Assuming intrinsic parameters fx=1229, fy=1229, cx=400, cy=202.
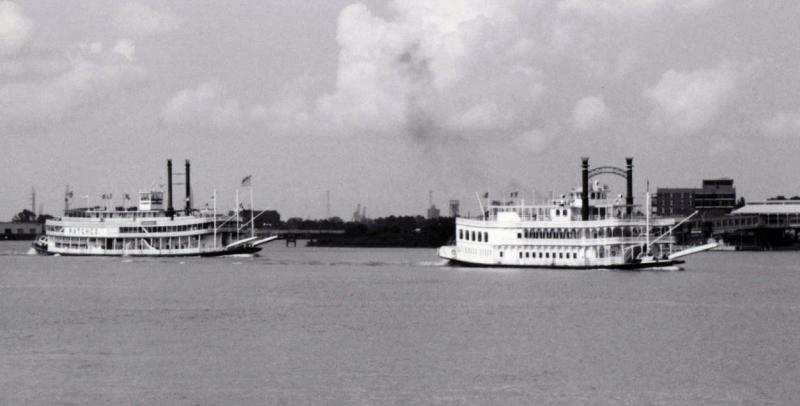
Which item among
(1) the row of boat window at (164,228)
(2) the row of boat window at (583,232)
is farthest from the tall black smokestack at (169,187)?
(2) the row of boat window at (583,232)

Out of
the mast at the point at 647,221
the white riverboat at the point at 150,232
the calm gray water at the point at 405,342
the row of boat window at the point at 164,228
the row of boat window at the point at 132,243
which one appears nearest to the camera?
the calm gray water at the point at 405,342

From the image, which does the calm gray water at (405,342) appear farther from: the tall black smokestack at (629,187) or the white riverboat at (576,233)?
the tall black smokestack at (629,187)

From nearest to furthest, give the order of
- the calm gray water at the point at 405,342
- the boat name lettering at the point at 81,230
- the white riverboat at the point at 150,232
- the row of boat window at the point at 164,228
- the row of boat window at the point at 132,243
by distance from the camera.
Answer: the calm gray water at the point at 405,342 → the row of boat window at the point at 164,228 → the white riverboat at the point at 150,232 → the row of boat window at the point at 132,243 → the boat name lettering at the point at 81,230

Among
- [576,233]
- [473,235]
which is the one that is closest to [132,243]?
[473,235]

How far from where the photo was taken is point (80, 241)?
166375 mm

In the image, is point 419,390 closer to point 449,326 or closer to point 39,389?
point 39,389

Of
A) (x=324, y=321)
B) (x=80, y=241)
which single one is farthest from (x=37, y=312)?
(x=80, y=241)

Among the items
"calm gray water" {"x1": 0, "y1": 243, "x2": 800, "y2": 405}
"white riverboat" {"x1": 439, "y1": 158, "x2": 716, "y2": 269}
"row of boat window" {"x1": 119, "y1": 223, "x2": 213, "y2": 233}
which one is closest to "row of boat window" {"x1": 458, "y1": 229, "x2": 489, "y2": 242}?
"white riverboat" {"x1": 439, "y1": 158, "x2": 716, "y2": 269}

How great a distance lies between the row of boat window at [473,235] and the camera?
387 ft

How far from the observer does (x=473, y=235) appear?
12025 cm

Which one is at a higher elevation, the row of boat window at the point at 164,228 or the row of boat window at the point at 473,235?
the row of boat window at the point at 164,228

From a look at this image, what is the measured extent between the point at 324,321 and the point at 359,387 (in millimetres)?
23761

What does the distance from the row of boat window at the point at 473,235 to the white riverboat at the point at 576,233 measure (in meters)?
0.10

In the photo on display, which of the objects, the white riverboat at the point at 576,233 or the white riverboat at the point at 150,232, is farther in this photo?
the white riverboat at the point at 150,232
